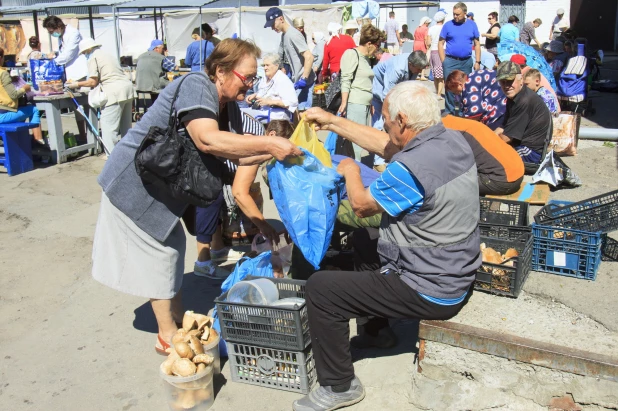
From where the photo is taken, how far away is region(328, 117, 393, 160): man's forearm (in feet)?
13.0

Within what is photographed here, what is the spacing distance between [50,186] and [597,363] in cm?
704

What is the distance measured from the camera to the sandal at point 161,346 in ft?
12.5

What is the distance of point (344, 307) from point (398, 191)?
25.8 inches

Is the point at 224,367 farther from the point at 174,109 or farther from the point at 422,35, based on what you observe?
the point at 422,35

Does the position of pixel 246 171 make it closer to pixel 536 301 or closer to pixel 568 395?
pixel 536 301

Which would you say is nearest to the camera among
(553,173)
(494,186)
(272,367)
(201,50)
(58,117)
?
(272,367)

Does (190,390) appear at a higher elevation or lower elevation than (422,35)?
lower

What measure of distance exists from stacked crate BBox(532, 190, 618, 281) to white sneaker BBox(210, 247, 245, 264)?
2.42 m

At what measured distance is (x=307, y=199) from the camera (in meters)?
3.44

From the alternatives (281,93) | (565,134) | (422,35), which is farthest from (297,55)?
(422,35)

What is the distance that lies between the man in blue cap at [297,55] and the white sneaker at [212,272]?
15.2 ft

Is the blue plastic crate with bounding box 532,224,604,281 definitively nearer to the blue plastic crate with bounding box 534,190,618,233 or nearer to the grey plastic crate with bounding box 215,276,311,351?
the blue plastic crate with bounding box 534,190,618,233

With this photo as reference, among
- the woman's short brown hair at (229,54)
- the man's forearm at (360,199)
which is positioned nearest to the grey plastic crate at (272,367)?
the man's forearm at (360,199)

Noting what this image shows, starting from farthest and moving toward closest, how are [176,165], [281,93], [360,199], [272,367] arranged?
[281,93] → [272,367] → [176,165] → [360,199]
